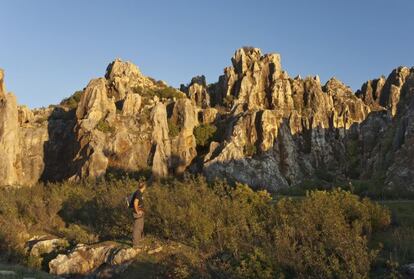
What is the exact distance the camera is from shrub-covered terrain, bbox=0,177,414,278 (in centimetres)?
1114

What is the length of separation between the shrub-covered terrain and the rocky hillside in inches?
618

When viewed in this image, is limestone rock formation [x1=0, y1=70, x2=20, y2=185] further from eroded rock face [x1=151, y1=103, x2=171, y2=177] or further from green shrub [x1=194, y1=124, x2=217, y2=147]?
green shrub [x1=194, y1=124, x2=217, y2=147]

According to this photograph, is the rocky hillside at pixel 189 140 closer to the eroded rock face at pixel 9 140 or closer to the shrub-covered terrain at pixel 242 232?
the eroded rock face at pixel 9 140

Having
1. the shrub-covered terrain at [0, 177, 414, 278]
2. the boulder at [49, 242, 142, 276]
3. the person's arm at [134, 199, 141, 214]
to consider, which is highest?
the person's arm at [134, 199, 141, 214]

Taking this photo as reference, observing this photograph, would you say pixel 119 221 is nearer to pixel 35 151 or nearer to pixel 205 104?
pixel 35 151

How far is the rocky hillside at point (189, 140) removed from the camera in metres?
38.2

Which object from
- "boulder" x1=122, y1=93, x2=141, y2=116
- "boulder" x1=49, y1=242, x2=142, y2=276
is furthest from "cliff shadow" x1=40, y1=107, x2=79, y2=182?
"boulder" x1=49, y1=242, x2=142, y2=276

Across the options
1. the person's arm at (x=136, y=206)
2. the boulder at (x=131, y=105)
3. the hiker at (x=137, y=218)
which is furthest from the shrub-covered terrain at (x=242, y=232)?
the boulder at (x=131, y=105)

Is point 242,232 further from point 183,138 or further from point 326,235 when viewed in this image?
point 183,138

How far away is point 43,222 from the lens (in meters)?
21.2

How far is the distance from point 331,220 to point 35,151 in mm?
35684

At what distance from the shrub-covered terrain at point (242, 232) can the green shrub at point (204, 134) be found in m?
22.8

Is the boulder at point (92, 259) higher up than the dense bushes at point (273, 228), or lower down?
lower down

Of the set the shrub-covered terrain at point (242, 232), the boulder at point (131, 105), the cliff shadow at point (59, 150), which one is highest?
the boulder at point (131, 105)
